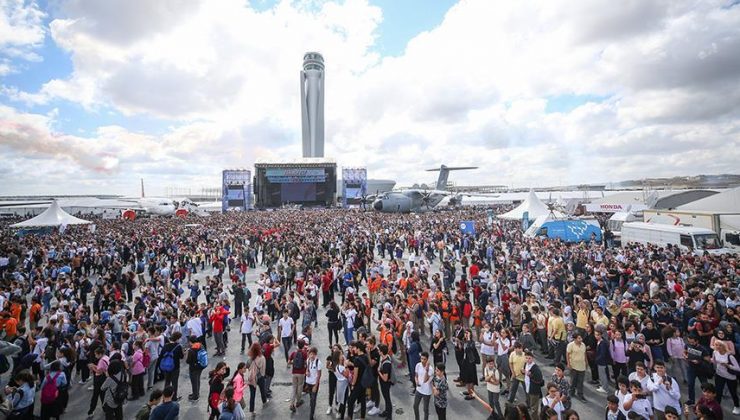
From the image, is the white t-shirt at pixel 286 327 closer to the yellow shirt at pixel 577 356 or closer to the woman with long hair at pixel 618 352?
the yellow shirt at pixel 577 356

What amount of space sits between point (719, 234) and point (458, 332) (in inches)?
838

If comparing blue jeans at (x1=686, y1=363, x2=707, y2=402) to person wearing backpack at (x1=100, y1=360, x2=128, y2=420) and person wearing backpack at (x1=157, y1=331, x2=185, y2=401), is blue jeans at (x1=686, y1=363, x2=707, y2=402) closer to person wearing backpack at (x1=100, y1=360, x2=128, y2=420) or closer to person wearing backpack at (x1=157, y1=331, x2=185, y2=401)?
person wearing backpack at (x1=157, y1=331, x2=185, y2=401)

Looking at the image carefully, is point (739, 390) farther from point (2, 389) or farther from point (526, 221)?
point (526, 221)

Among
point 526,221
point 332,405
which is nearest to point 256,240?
point 332,405

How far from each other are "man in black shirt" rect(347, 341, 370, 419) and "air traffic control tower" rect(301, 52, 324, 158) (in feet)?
410

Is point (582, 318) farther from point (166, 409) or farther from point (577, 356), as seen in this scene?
point (166, 409)

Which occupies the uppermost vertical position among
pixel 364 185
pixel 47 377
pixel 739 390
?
pixel 364 185

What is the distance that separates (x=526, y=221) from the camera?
30.4m

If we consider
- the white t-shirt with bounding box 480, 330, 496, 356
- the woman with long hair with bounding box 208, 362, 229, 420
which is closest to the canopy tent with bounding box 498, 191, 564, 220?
the white t-shirt with bounding box 480, 330, 496, 356

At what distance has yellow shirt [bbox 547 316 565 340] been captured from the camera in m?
8.14

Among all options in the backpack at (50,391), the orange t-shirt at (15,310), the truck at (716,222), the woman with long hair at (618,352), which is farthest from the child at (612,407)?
the truck at (716,222)

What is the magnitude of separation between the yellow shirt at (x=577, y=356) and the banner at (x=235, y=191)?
196ft

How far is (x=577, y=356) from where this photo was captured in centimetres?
696

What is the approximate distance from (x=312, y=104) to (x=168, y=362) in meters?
135
